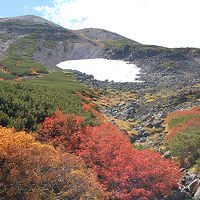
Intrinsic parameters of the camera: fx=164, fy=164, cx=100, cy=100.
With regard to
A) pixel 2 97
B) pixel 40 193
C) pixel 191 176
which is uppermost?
pixel 2 97

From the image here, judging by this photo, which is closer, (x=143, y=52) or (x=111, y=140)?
(x=111, y=140)

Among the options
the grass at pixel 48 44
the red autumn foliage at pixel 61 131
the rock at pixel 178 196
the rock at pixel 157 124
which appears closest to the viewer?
the rock at pixel 178 196

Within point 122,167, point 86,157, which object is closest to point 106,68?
point 86,157

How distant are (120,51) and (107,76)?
68.5 meters

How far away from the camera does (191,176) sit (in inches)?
614

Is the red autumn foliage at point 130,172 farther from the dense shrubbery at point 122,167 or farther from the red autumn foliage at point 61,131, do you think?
the red autumn foliage at point 61,131

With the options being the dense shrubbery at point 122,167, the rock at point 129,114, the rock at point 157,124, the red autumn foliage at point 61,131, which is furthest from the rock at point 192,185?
the rock at point 129,114

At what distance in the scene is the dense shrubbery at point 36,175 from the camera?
8984mm

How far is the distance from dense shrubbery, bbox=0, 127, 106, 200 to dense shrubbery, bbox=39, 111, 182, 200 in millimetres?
2424

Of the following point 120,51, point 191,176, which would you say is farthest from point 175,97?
point 120,51

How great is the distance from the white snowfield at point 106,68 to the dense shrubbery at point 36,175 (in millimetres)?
98080

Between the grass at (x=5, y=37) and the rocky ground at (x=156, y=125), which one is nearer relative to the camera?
the rocky ground at (x=156, y=125)

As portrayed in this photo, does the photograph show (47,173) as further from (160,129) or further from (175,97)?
(175,97)

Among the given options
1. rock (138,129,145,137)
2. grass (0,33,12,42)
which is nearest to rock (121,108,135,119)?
rock (138,129,145,137)
